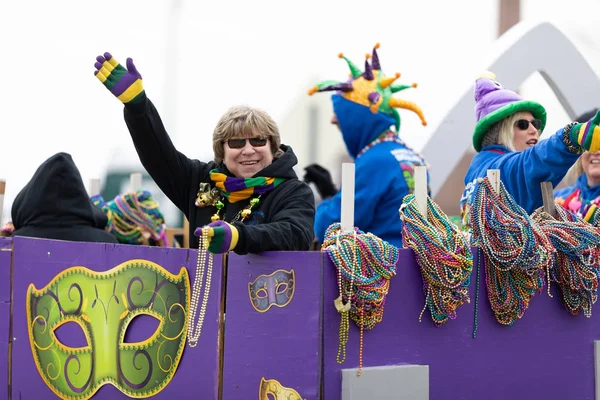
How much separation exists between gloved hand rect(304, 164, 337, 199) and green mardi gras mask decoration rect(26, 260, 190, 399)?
128 inches

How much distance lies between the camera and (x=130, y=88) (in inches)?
146

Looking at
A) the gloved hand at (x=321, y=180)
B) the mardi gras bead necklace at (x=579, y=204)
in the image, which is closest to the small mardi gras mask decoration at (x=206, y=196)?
the mardi gras bead necklace at (x=579, y=204)

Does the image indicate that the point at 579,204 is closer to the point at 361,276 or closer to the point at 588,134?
the point at 588,134

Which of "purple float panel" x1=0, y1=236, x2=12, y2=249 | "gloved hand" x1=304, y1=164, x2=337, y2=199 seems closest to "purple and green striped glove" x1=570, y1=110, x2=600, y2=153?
"purple float panel" x1=0, y1=236, x2=12, y2=249

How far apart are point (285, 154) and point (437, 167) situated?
448cm

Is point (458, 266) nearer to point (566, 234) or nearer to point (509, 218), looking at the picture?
point (509, 218)

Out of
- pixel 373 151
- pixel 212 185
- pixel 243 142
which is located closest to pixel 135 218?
pixel 373 151

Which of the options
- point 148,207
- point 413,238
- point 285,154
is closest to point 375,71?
point 148,207

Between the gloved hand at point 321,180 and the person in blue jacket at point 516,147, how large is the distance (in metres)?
2.39

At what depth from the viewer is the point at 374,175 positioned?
17.7ft

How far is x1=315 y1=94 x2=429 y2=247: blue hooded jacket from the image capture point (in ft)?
17.3

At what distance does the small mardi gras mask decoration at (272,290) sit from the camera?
3.18 meters

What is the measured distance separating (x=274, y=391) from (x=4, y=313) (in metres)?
1.74

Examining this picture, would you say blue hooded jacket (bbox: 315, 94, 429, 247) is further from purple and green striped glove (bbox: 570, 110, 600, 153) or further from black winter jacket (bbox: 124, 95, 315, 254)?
purple and green striped glove (bbox: 570, 110, 600, 153)
